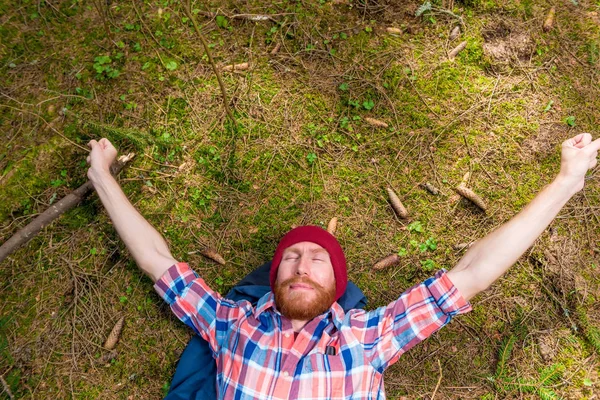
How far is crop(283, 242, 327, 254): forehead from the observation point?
3.72m

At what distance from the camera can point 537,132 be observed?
4.54m

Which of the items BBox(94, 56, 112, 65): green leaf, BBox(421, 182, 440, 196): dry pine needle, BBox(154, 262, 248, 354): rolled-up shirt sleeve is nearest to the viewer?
BBox(154, 262, 248, 354): rolled-up shirt sleeve

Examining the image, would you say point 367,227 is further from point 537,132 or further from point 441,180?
point 537,132

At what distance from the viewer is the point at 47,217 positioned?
4.38 meters

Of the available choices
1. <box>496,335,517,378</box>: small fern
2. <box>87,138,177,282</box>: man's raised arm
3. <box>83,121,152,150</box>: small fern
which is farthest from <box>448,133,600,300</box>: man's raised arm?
<box>83,121,152,150</box>: small fern

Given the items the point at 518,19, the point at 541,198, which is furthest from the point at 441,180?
the point at 518,19

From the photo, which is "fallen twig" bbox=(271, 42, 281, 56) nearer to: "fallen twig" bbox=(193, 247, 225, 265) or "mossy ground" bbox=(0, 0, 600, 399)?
"mossy ground" bbox=(0, 0, 600, 399)

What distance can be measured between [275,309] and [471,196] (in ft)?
8.01

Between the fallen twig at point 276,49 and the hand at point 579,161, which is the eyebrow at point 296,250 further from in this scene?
the fallen twig at point 276,49

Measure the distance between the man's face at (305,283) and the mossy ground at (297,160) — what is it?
792mm

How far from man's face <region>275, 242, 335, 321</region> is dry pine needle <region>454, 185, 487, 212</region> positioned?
1.78 metres

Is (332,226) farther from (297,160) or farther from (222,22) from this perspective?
(222,22)

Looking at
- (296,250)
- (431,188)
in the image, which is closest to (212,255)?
(296,250)

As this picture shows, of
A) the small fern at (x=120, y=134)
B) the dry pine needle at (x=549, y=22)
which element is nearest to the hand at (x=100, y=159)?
the small fern at (x=120, y=134)
